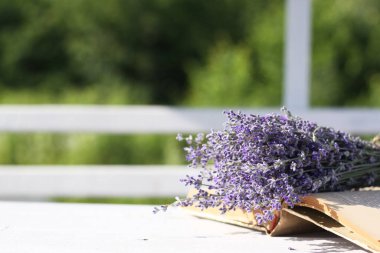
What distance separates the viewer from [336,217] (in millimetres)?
1271


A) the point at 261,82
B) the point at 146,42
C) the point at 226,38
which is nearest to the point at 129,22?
the point at 146,42

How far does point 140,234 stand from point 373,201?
1.43 feet

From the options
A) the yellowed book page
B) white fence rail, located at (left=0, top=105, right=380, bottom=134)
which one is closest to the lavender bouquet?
the yellowed book page

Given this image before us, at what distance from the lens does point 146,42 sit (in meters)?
10.4

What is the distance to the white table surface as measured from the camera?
1281 mm

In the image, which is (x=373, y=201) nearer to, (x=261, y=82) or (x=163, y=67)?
(x=261, y=82)

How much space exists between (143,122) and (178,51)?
670cm

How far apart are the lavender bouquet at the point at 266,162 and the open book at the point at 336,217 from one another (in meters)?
0.03

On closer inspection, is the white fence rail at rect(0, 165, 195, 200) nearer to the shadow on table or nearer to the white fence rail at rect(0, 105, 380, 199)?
the white fence rail at rect(0, 105, 380, 199)

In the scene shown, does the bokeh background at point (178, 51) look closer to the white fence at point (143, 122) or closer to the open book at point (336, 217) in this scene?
the white fence at point (143, 122)

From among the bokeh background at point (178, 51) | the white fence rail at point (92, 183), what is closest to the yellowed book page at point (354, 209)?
the white fence rail at point (92, 183)

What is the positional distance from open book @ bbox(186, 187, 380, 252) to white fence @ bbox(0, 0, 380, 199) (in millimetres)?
2154

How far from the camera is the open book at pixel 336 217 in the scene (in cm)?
123

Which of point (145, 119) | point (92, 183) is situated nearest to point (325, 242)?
point (145, 119)
